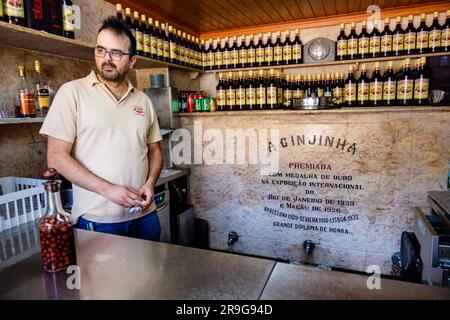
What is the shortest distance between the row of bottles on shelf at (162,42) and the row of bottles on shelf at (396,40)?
145 centimetres

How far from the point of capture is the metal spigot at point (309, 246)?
8.99ft

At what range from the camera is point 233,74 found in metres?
3.11

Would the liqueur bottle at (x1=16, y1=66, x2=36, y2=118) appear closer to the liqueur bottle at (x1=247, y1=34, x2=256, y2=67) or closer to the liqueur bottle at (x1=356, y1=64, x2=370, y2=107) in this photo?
the liqueur bottle at (x1=247, y1=34, x2=256, y2=67)

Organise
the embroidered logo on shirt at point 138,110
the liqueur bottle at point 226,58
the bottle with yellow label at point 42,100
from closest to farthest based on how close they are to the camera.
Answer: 1. the embroidered logo on shirt at point 138,110
2. the bottle with yellow label at point 42,100
3. the liqueur bottle at point 226,58

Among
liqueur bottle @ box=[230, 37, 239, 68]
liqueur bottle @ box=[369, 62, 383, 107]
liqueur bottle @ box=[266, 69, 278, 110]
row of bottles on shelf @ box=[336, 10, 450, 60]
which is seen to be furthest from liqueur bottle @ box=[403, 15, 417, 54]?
liqueur bottle @ box=[230, 37, 239, 68]

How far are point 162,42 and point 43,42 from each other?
3.77ft

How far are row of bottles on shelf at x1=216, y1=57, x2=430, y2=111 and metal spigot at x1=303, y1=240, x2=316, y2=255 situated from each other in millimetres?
1242

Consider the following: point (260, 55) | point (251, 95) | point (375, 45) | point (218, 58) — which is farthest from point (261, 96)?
point (375, 45)

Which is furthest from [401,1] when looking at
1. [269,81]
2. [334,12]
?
[269,81]

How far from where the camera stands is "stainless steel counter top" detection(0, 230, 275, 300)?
2.31 ft

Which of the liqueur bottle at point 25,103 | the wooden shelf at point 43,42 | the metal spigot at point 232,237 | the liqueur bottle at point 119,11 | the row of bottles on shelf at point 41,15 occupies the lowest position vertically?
the metal spigot at point 232,237

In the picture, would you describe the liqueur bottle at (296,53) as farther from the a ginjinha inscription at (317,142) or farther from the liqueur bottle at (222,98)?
the a ginjinha inscription at (317,142)

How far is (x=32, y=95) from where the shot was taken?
1782mm

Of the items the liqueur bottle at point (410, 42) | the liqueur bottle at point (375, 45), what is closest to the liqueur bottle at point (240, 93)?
the liqueur bottle at point (375, 45)
